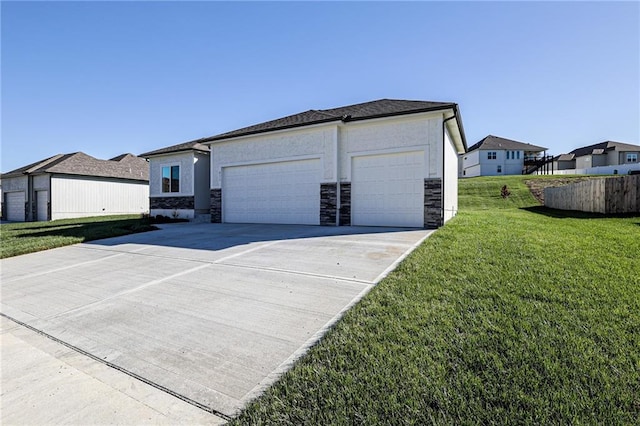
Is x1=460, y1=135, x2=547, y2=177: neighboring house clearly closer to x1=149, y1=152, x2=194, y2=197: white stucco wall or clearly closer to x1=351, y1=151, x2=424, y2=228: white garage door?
x1=351, y1=151, x2=424, y2=228: white garage door

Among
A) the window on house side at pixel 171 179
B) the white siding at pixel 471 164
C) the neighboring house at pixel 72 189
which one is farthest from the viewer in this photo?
the white siding at pixel 471 164

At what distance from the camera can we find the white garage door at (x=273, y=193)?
1177 cm

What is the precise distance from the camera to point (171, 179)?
16.8 m

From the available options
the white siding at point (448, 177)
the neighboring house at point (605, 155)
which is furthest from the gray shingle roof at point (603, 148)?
the white siding at point (448, 177)

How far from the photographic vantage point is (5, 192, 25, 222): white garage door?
73.4 ft

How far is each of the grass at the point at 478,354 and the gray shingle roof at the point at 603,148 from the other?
53.8 meters

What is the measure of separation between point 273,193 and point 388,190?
4902 millimetres

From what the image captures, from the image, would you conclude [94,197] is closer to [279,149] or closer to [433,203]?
[279,149]

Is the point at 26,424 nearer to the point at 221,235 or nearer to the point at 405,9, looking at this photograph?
the point at 221,235

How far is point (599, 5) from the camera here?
774 cm

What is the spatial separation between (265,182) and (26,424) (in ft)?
36.7

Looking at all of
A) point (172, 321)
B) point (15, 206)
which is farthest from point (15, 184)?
point (172, 321)

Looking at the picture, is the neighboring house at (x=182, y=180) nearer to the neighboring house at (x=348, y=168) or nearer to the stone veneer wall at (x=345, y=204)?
the neighboring house at (x=348, y=168)

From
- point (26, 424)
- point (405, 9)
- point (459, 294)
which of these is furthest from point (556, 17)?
point (26, 424)
